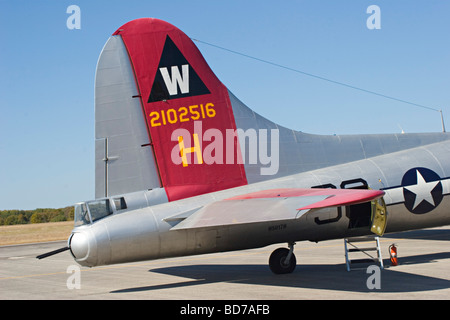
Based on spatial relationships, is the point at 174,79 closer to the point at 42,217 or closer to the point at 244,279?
the point at 244,279

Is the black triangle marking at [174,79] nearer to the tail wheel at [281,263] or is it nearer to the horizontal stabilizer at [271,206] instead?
the horizontal stabilizer at [271,206]

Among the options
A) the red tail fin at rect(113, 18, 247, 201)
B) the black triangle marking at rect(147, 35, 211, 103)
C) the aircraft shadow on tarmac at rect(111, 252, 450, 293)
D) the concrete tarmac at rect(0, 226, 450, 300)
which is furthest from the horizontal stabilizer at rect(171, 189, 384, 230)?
the black triangle marking at rect(147, 35, 211, 103)

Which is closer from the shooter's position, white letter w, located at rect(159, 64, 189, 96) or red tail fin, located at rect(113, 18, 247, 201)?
red tail fin, located at rect(113, 18, 247, 201)

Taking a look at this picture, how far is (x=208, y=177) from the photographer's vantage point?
615 inches

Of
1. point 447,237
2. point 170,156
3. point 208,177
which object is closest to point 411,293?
point 208,177

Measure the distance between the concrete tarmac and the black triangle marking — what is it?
6.19 m

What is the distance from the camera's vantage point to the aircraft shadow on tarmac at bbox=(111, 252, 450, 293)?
13781mm

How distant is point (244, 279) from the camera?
16.6 m

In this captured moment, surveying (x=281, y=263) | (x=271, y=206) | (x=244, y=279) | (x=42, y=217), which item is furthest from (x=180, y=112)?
(x=42, y=217)

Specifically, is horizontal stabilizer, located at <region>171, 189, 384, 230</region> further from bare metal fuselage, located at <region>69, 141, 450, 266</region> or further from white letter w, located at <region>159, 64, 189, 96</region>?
white letter w, located at <region>159, 64, 189, 96</region>

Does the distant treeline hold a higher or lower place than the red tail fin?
lower

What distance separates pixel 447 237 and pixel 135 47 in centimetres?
2089

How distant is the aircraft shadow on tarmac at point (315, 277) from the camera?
1378cm

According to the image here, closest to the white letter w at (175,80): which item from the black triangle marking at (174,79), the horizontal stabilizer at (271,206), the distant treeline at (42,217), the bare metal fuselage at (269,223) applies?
the black triangle marking at (174,79)
